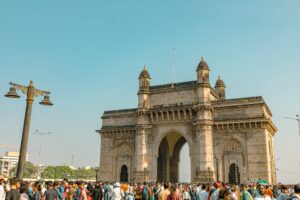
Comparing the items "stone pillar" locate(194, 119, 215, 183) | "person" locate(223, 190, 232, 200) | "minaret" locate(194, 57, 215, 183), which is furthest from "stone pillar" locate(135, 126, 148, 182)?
"person" locate(223, 190, 232, 200)

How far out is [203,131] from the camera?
36.9 metres

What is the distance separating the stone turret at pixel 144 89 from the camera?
138ft

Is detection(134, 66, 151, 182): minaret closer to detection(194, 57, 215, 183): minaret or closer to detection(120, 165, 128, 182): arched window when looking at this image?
detection(120, 165, 128, 182): arched window

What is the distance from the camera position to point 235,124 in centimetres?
3656

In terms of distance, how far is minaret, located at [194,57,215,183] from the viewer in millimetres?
35688

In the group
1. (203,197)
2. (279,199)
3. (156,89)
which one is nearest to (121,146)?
(156,89)

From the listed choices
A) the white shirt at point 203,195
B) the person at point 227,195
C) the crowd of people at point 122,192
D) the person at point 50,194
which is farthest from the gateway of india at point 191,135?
the person at point 227,195

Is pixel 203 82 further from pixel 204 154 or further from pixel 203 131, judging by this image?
pixel 204 154

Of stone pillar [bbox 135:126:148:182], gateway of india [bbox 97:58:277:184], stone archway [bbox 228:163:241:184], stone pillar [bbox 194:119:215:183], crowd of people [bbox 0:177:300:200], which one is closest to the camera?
crowd of people [bbox 0:177:300:200]

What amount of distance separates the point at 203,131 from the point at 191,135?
227 cm

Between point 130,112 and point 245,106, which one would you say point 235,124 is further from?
point 130,112

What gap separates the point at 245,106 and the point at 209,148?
21.5 feet

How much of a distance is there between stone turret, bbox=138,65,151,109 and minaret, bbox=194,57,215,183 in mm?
7432

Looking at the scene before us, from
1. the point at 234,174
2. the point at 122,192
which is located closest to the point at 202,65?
the point at 234,174
